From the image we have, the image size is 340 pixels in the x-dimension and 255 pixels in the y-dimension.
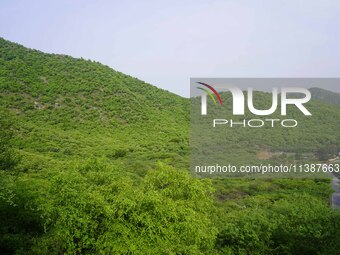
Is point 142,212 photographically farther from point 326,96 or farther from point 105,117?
point 326,96

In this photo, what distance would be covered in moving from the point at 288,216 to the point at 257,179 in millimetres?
19802

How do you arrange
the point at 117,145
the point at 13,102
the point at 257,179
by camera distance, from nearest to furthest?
the point at 257,179 < the point at 117,145 < the point at 13,102

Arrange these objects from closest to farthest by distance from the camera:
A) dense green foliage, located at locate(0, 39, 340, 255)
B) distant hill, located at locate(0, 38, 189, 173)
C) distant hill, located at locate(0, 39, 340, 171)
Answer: dense green foliage, located at locate(0, 39, 340, 255)
distant hill, located at locate(0, 38, 189, 173)
distant hill, located at locate(0, 39, 340, 171)

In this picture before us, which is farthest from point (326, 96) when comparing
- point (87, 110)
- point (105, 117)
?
point (87, 110)

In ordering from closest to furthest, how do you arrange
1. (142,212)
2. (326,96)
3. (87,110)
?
(142,212), (87,110), (326,96)

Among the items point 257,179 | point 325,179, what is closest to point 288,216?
point 257,179

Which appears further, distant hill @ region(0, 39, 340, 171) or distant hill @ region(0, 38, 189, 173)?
distant hill @ region(0, 39, 340, 171)

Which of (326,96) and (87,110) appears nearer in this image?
(87,110)

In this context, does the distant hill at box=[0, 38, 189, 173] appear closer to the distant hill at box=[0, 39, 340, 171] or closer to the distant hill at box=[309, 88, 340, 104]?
the distant hill at box=[0, 39, 340, 171]

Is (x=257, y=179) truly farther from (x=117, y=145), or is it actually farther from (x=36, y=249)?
(x=36, y=249)

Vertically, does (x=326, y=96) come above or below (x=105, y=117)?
above

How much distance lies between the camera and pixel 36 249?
45.1 feet

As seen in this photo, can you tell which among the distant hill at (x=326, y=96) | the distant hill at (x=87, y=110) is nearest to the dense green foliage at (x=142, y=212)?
the distant hill at (x=87, y=110)

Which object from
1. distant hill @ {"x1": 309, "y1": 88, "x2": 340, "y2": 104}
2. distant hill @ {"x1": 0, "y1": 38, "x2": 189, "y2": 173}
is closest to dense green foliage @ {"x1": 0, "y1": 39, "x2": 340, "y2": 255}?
distant hill @ {"x1": 0, "y1": 38, "x2": 189, "y2": 173}
